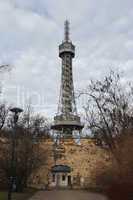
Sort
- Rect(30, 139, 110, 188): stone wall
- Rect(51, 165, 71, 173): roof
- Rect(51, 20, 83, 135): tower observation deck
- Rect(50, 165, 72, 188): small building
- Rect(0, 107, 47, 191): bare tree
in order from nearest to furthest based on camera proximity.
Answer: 1. Rect(0, 107, 47, 191): bare tree
2. Rect(30, 139, 110, 188): stone wall
3. Rect(51, 165, 71, 173): roof
4. Rect(50, 165, 72, 188): small building
5. Rect(51, 20, 83, 135): tower observation deck

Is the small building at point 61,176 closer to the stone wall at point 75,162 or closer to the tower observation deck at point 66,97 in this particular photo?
the stone wall at point 75,162

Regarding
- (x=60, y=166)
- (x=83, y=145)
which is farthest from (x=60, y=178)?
(x=83, y=145)

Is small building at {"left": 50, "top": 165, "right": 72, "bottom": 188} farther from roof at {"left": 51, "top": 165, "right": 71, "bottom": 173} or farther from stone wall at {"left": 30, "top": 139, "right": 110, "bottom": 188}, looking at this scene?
stone wall at {"left": 30, "top": 139, "right": 110, "bottom": 188}

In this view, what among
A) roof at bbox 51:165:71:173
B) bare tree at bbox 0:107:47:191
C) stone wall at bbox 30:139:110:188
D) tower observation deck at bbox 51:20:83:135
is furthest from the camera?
tower observation deck at bbox 51:20:83:135

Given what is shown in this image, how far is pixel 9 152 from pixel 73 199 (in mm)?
15672

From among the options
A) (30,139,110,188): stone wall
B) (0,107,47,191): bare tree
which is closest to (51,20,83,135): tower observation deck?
(30,139,110,188): stone wall

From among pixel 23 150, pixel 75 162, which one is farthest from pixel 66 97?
pixel 23 150

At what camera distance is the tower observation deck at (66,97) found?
9481cm

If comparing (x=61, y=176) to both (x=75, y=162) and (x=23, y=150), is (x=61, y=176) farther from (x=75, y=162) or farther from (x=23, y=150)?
(x=23, y=150)

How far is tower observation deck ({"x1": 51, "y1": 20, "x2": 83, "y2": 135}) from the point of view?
311 feet

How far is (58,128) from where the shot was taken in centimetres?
9469

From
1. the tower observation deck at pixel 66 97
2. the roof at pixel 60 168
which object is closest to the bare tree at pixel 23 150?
the roof at pixel 60 168

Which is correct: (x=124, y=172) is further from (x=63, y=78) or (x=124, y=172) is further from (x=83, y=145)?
(x=63, y=78)

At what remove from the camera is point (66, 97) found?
4232 inches
